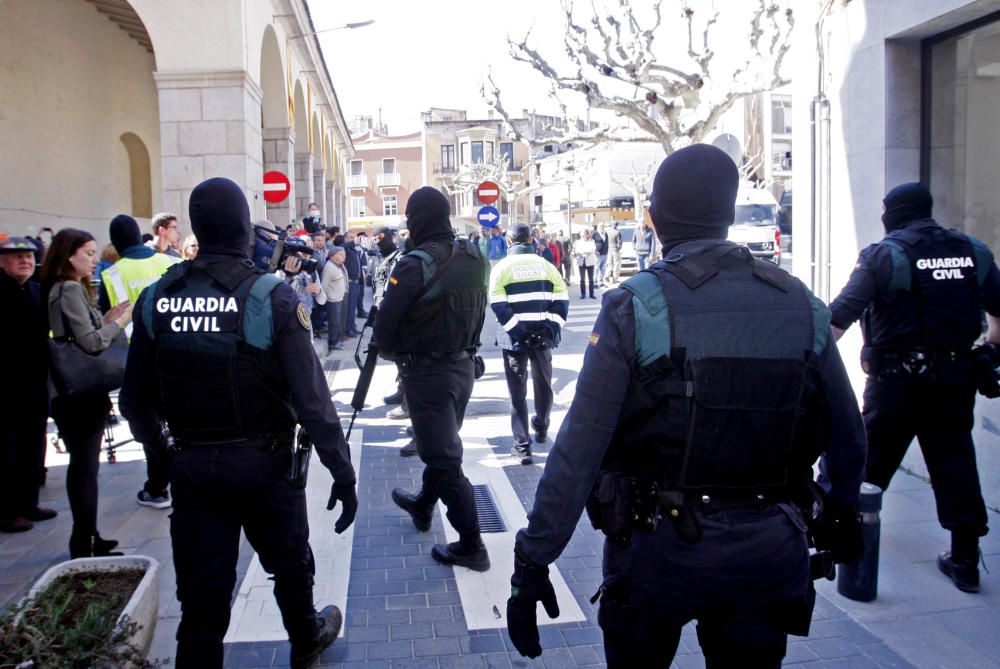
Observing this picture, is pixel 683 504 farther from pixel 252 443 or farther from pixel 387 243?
pixel 387 243

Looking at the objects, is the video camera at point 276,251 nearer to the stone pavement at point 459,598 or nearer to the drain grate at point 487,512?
the stone pavement at point 459,598

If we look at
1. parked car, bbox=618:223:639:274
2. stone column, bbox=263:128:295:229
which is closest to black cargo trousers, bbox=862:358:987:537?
stone column, bbox=263:128:295:229

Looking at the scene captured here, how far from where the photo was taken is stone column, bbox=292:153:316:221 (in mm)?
21906

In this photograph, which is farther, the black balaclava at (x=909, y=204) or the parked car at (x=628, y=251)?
the parked car at (x=628, y=251)

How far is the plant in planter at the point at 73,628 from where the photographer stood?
9.78 feet

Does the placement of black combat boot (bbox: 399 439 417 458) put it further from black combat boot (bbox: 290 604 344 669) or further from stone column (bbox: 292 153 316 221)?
stone column (bbox: 292 153 316 221)

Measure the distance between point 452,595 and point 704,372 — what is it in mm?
2705

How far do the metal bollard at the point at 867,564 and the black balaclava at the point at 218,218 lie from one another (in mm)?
3170

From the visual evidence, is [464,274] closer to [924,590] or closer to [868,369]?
[868,369]

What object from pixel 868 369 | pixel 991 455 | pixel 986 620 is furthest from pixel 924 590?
pixel 991 455

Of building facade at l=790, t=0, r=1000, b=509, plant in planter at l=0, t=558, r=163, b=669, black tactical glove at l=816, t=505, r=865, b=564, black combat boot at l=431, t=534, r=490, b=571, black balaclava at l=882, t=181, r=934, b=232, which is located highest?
building facade at l=790, t=0, r=1000, b=509

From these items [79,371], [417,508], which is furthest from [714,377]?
[79,371]

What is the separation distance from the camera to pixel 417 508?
5.39m

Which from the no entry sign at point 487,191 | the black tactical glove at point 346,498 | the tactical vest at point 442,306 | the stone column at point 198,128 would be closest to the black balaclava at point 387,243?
the stone column at point 198,128
